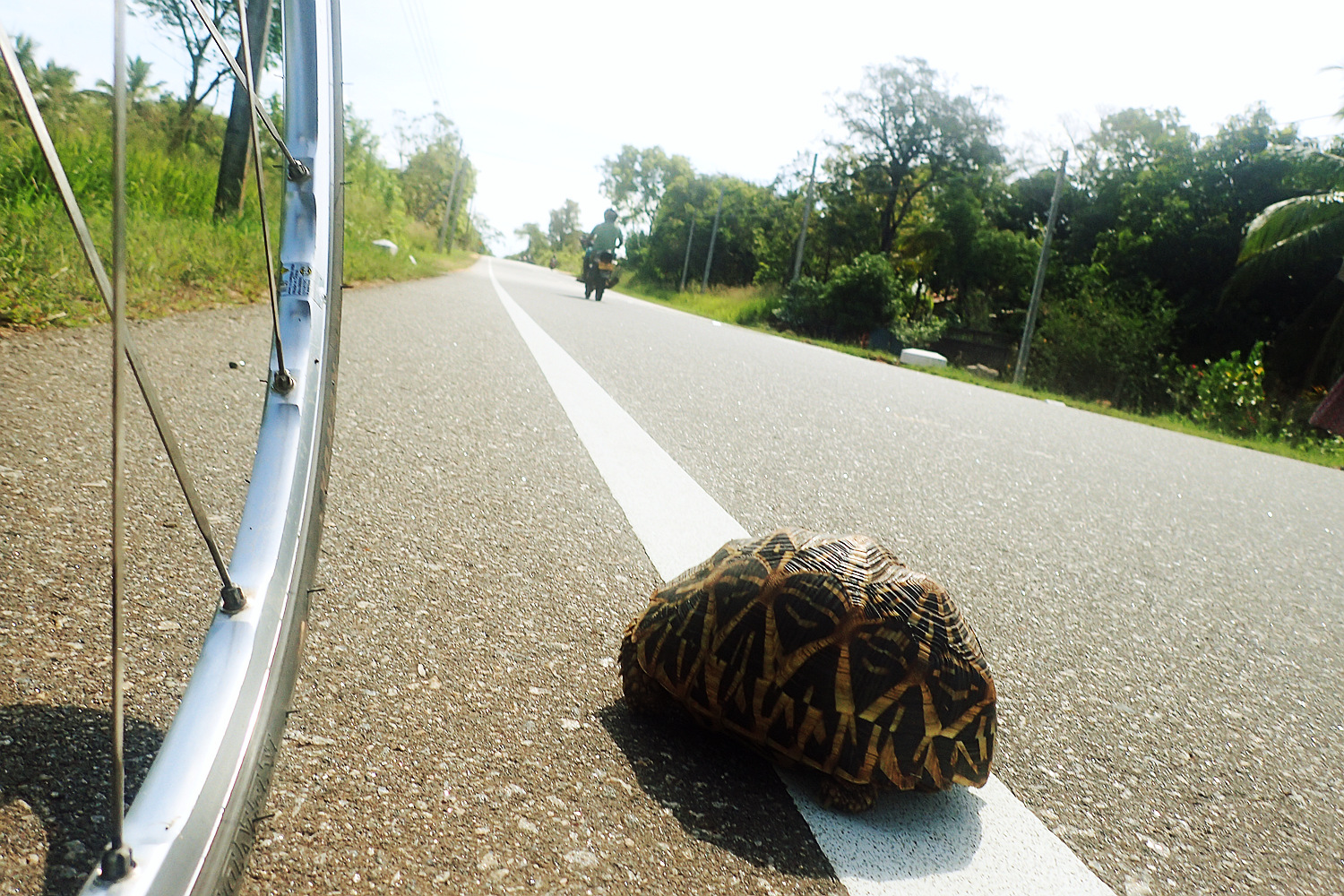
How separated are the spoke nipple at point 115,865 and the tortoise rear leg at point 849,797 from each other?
989 mm

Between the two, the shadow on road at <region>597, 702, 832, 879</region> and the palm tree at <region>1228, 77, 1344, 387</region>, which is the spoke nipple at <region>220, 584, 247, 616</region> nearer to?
the shadow on road at <region>597, 702, 832, 879</region>

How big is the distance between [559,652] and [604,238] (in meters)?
18.6

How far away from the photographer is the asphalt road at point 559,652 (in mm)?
1164

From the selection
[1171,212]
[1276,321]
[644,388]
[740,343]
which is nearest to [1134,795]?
[644,388]

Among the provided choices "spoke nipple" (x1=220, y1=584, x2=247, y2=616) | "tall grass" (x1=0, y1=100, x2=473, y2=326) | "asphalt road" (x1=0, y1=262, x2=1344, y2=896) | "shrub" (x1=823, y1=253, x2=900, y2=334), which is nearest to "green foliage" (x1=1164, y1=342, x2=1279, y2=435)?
"shrub" (x1=823, y1=253, x2=900, y2=334)

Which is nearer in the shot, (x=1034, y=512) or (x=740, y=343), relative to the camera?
(x=1034, y=512)

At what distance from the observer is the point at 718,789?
1.39 meters

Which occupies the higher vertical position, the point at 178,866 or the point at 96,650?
the point at 178,866

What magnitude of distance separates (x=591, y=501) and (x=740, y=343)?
10.1 meters

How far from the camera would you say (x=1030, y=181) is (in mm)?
39750

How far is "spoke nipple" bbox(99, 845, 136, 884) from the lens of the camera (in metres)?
0.66

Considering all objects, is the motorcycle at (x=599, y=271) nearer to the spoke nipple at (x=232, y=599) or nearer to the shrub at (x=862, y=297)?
the shrub at (x=862, y=297)

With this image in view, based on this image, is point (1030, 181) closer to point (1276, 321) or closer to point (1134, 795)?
point (1276, 321)

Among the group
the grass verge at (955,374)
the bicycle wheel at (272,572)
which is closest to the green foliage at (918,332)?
the grass verge at (955,374)
